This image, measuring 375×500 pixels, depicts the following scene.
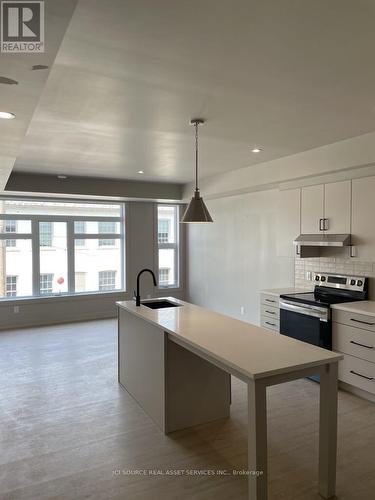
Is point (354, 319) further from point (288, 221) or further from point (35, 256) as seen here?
point (35, 256)

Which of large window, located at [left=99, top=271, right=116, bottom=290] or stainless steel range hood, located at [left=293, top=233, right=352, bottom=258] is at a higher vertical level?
stainless steel range hood, located at [left=293, top=233, right=352, bottom=258]

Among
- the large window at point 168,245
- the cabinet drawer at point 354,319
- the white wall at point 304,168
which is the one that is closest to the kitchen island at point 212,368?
the cabinet drawer at point 354,319

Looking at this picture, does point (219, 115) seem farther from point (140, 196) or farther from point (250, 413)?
point (140, 196)

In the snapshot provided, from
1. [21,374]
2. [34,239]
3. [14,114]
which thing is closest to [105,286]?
[34,239]

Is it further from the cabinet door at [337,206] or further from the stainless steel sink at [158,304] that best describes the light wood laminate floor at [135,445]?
the cabinet door at [337,206]

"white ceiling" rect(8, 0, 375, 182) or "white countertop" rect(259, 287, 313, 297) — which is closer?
"white ceiling" rect(8, 0, 375, 182)

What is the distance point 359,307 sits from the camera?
3.72 metres

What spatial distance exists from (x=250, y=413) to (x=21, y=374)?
3.28 meters

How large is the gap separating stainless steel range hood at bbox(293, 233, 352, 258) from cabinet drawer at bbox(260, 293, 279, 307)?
2.09 ft

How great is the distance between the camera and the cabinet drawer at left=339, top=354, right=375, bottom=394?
3.48 meters

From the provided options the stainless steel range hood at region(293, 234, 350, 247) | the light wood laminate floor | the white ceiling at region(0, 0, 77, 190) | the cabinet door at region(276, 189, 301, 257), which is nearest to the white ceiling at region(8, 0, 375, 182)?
the white ceiling at region(0, 0, 77, 190)

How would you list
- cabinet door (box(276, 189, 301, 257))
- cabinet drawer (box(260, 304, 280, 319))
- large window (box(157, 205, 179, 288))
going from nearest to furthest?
cabinet drawer (box(260, 304, 280, 319))
cabinet door (box(276, 189, 301, 257))
large window (box(157, 205, 179, 288))

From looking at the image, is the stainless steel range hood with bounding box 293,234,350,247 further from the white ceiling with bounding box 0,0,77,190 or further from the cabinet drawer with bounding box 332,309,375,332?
the white ceiling with bounding box 0,0,77,190

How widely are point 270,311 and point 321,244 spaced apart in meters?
1.11
